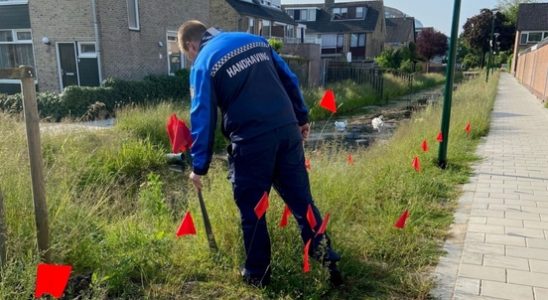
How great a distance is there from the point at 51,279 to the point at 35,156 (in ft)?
2.77

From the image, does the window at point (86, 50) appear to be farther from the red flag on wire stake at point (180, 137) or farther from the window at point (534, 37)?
the window at point (534, 37)

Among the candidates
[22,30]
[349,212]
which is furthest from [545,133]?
[22,30]

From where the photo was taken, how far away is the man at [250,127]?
2.65m

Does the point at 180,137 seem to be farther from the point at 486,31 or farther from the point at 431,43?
the point at 486,31

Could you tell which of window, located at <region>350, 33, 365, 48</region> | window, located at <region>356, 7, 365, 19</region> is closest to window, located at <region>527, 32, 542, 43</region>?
window, located at <region>350, 33, 365, 48</region>

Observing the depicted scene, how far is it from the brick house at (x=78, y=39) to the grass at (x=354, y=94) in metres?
7.39

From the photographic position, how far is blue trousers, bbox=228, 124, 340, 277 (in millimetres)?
2701

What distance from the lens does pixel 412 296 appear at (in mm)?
2875

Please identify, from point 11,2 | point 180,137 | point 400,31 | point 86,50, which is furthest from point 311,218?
point 400,31

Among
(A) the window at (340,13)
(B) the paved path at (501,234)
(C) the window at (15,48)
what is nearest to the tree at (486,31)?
(A) the window at (340,13)

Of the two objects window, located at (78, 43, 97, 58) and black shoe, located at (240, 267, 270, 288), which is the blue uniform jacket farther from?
window, located at (78, 43, 97, 58)

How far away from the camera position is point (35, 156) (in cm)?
258

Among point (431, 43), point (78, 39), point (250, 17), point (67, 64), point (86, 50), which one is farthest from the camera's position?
point (431, 43)

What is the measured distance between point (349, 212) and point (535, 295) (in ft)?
5.42
